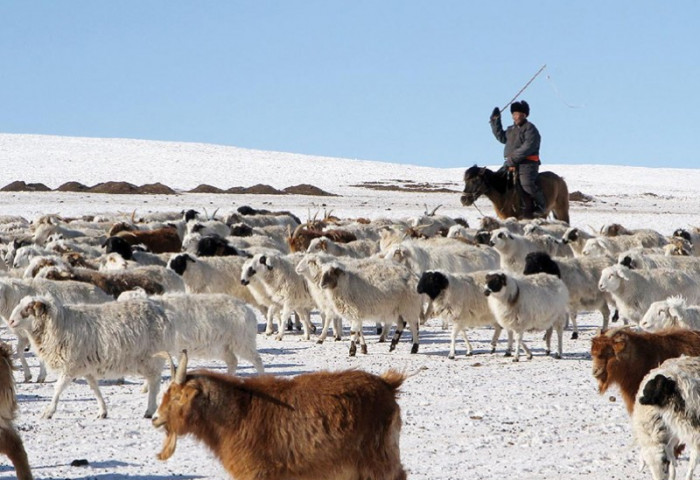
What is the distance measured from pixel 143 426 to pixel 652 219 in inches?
1182

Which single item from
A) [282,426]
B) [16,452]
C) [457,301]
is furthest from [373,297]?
[282,426]

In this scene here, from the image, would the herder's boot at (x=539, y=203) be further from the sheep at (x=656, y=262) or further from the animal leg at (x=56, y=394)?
the animal leg at (x=56, y=394)

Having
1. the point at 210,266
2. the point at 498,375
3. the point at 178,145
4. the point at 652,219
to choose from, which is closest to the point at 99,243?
the point at 210,266

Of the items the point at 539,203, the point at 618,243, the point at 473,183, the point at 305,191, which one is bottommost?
the point at 618,243

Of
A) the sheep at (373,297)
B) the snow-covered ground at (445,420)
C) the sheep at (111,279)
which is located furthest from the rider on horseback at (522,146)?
the sheep at (111,279)

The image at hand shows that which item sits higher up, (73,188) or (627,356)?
(73,188)

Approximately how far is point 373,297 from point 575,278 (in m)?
3.23

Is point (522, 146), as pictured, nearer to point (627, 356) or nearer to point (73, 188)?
point (627, 356)

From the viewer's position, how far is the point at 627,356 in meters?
8.70

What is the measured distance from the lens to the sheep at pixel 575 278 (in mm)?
15883

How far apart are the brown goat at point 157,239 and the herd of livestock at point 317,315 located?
4cm

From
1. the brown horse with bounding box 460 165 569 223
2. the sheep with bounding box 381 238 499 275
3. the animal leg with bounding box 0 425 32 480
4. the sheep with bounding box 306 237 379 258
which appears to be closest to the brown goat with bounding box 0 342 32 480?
the animal leg with bounding box 0 425 32 480

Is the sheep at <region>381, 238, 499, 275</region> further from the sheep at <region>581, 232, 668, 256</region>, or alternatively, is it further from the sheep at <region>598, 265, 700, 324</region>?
the sheep at <region>598, 265, 700, 324</region>

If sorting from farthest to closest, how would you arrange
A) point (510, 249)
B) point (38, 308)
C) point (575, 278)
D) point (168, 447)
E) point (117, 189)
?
point (117, 189) → point (510, 249) → point (575, 278) → point (38, 308) → point (168, 447)
